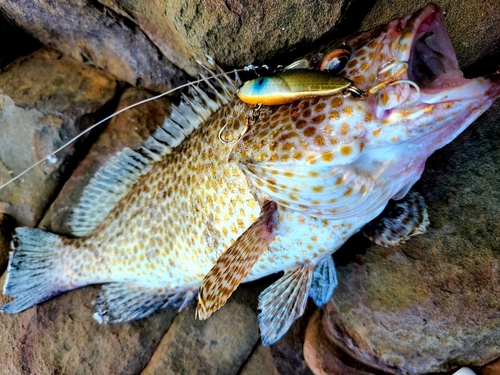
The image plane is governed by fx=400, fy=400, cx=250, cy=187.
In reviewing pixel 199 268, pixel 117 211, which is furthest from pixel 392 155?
pixel 117 211

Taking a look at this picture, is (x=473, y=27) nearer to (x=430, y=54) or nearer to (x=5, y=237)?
(x=430, y=54)

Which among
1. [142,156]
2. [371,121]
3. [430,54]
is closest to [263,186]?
[371,121]

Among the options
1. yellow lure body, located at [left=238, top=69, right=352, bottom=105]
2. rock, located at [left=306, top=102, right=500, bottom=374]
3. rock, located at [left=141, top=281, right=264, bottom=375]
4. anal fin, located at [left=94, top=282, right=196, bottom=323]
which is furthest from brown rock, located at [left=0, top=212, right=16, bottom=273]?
rock, located at [left=306, top=102, right=500, bottom=374]

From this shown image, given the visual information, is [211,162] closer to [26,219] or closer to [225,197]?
[225,197]

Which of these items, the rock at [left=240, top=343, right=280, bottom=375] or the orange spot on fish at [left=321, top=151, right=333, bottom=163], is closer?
the orange spot on fish at [left=321, top=151, right=333, bottom=163]

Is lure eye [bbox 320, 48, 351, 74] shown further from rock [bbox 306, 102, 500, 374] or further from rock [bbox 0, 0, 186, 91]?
rock [bbox 0, 0, 186, 91]
